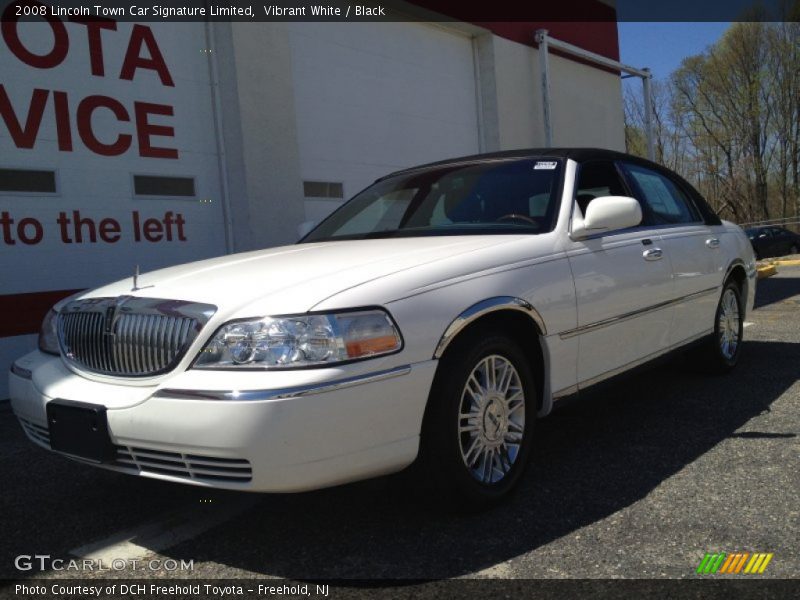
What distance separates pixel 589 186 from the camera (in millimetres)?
3957

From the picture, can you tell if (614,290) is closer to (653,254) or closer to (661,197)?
(653,254)

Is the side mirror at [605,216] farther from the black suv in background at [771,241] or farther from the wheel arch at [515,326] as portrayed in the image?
the black suv in background at [771,241]

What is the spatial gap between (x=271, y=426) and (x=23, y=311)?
15.7 ft

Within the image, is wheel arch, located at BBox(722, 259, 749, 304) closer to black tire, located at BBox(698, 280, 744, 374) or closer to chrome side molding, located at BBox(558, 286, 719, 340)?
black tire, located at BBox(698, 280, 744, 374)

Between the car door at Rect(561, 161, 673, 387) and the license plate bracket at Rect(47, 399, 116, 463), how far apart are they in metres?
1.94

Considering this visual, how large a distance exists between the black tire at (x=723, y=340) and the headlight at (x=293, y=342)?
10.8ft

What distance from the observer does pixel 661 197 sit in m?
4.69

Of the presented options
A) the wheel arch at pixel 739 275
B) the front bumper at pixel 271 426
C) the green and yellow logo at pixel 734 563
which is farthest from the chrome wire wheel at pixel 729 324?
the front bumper at pixel 271 426

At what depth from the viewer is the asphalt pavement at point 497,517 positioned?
102 inches

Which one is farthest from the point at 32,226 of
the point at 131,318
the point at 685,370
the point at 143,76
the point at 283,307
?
the point at 685,370

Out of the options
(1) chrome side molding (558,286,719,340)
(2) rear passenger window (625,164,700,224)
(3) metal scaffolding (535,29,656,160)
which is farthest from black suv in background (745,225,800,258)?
(1) chrome side molding (558,286,719,340)

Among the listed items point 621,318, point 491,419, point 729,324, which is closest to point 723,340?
point 729,324

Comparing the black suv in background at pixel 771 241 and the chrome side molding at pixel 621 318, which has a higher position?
the chrome side molding at pixel 621 318

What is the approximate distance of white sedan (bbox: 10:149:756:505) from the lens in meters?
2.44
